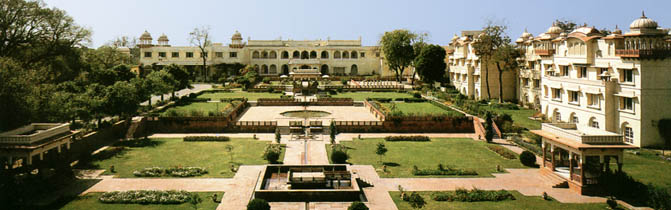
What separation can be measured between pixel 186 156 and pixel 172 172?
4.30 m

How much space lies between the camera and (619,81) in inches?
1335

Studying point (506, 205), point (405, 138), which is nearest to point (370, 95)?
point (405, 138)

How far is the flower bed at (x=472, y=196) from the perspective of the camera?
21.1 metres

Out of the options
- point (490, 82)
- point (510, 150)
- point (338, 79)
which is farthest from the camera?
point (338, 79)

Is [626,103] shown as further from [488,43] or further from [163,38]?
[163,38]

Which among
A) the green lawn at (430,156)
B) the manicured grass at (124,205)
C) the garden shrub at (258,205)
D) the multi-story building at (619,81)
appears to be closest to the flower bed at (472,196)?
the green lawn at (430,156)

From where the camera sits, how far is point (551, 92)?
42531 mm

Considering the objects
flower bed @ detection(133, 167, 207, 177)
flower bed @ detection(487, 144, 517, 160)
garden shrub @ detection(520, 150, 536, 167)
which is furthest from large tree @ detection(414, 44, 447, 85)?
flower bed @ detection(133, 167, 207, 177)

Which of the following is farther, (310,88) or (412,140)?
(310,88)

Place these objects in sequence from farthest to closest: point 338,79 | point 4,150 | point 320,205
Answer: point 338,79, point 4,150, point 320,205

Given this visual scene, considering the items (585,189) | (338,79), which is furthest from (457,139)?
(338,79)

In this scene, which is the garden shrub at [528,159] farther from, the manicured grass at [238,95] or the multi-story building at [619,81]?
the manicured grass at [238,95]

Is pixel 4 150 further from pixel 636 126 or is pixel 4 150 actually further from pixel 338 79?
pixel 338 79

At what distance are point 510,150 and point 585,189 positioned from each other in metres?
9.53
